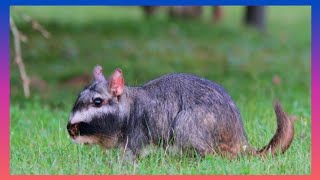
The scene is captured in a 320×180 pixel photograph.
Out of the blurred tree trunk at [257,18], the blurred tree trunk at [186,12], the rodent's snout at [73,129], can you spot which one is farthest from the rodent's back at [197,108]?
the blurred tree trunk at [257,18]

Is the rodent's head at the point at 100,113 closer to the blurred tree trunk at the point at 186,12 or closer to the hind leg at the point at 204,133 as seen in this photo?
the hind leg at the point at 204,133

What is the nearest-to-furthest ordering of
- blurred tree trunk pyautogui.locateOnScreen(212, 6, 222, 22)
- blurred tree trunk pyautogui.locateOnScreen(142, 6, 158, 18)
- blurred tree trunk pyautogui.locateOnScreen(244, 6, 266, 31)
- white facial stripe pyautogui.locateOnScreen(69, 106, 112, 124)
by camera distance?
white facial stripe pyautogui.locateOnScreen(69, 106, 112, 124) → blurred tree trunk pyautogui.locateOnScreen(244, 6, 266, 31) → blurred tree trunk pyautogui.locateOnScreen(212, 6, 222, 22) → blurred tree trunk pyautogui.locateOnScreen(142, 6, 158, 18)

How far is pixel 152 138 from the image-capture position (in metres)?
7.56

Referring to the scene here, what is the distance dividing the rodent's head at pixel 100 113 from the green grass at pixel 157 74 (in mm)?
223

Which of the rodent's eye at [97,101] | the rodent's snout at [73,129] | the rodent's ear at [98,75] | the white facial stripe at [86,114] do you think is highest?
the rodent's ear at [98,75]

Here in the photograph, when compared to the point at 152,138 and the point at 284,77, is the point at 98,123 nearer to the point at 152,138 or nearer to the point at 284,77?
the point at 152,138

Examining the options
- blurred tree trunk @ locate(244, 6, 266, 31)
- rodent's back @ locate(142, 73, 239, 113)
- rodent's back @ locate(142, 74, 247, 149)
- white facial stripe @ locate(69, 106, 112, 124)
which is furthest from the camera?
blurred tree trunk @ locate(244, 6, 266, 31)

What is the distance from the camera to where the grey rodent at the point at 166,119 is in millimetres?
7359

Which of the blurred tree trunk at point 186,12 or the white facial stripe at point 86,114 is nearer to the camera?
the white facial stripe at point 86,114

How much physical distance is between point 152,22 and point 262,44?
9.88 ft

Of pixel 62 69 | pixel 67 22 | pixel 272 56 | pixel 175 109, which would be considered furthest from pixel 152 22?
pixel 175 109

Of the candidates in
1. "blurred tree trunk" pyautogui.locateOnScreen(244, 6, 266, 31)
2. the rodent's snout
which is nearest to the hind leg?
the rodent's snout

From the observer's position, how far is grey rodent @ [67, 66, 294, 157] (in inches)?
290

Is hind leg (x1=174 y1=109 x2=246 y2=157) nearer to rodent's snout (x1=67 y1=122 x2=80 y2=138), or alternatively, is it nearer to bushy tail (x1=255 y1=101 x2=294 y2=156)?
bushy tail (x1=255 y1=101 x2=294 y2=156)
